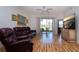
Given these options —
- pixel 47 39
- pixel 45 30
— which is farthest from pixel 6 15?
pixel 47 39

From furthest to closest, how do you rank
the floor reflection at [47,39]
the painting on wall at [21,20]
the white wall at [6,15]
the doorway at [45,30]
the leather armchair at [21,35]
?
the doorway at [45,30] < the floor reflection at [47,39] < the painting on wall at [21,20] < the white wall at [6,15] < the leather armchair at [21,35]

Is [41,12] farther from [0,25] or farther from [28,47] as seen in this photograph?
[28,47]

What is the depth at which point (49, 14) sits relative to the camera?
647 cm

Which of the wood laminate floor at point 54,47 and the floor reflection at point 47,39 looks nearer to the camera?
the wood laminate floor at point 54,47

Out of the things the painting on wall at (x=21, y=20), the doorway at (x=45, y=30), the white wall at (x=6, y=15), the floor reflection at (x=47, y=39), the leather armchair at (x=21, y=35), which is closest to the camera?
the leather armchair at (x=21, y=35)

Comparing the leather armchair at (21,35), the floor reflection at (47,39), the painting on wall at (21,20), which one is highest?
the painting on wall at (21,20)

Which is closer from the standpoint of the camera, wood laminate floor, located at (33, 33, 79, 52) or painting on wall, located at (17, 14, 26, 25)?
wood laminate floor, located at (33, 33, 79, 52)

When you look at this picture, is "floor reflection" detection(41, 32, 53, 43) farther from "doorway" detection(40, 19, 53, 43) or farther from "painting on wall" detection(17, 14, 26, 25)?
"painting on wall" detection(17, 14, 26, 25)

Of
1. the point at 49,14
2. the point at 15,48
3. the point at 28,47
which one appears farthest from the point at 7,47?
the point at 49,14

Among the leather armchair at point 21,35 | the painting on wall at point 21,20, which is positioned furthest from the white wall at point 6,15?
the leather armchair at point 21,35

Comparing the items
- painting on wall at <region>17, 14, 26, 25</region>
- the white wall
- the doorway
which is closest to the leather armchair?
painting on wall at <region>17, 14, 26, 25</region>

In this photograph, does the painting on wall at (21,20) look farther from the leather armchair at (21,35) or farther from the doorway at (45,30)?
the doorway at (45,30)

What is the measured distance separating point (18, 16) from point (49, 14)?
2386mm
